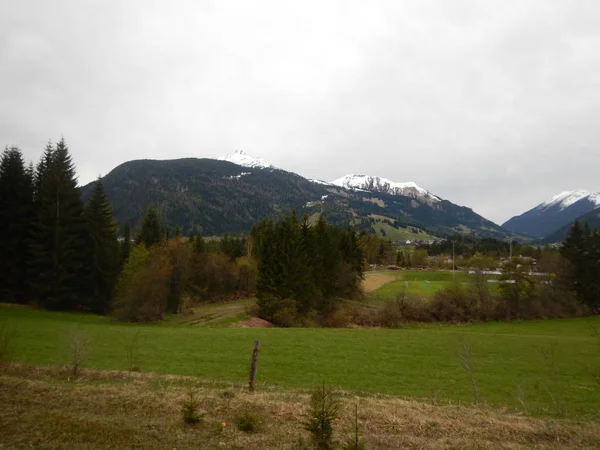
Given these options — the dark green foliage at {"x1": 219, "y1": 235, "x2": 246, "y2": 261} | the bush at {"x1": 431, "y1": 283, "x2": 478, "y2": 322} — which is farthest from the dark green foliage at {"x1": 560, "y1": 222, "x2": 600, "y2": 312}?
the dark green foliage at {"x1": 219, "y1": 235, "x2": 246, "y2": 261}

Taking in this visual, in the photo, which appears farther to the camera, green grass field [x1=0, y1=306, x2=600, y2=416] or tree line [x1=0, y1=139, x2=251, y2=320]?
tree line [x1=0, y1=139, x2=251, y2=320]

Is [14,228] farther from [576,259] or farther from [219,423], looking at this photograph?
[576,259]

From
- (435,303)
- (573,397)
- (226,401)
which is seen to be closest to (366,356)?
(573,397)

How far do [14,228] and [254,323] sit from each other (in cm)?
3074

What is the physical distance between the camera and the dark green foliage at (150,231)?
60.2 m

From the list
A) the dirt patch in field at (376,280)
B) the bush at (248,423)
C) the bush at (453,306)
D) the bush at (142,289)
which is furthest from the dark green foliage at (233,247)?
the bush at (248,423)

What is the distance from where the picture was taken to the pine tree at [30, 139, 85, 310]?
133 ft

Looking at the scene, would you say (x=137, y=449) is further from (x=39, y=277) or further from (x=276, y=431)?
(x=39, y=277)

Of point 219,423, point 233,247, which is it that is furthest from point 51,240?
point 233,247

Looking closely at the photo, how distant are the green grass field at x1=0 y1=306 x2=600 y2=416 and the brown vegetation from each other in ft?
14.5

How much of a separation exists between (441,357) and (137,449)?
81.9 ft

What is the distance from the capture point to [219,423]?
28.5 ft

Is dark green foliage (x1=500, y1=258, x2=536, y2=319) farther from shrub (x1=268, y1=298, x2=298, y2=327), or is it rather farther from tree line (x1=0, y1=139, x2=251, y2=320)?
tree line (x1=0, y1=139, x2=251, y2=320)

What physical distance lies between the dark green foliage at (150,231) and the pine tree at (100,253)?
11.2 metres
